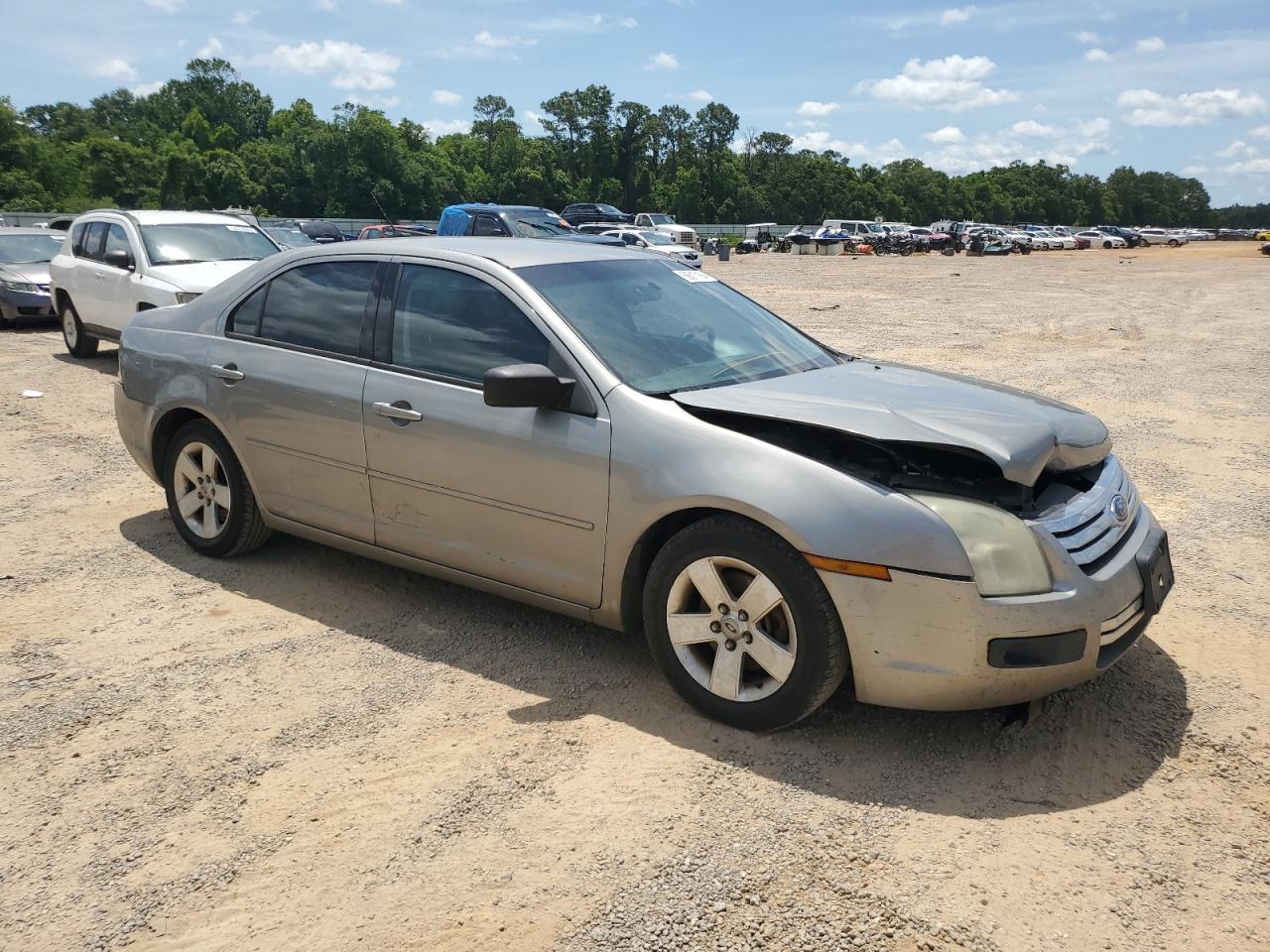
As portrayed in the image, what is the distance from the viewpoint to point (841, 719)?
3.59 metres

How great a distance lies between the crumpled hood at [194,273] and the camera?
34.6 feet

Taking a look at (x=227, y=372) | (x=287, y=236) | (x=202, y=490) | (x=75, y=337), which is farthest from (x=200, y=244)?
(x=287, y=236)

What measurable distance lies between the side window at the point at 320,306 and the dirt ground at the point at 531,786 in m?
1.19

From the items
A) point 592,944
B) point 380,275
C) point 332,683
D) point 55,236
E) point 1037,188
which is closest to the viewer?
point 592,944

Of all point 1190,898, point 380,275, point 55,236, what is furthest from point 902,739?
point 55,236

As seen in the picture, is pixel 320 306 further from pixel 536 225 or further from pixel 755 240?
pixel 755 240

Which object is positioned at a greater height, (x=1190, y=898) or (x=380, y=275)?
(x=380, y=275)

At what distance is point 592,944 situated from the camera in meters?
2.51

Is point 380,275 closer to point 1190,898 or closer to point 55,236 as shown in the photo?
point 1190,898

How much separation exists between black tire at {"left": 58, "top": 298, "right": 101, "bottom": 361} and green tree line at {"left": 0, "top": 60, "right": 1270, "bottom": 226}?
184ft

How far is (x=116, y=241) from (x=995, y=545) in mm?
11220

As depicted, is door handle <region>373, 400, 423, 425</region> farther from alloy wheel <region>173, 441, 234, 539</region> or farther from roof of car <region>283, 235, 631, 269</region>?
alloy wheel <region>173, 441, 234, 539</region>

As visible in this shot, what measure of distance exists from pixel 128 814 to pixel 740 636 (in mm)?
1955

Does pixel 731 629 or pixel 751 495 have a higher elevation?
pixel 751 495
